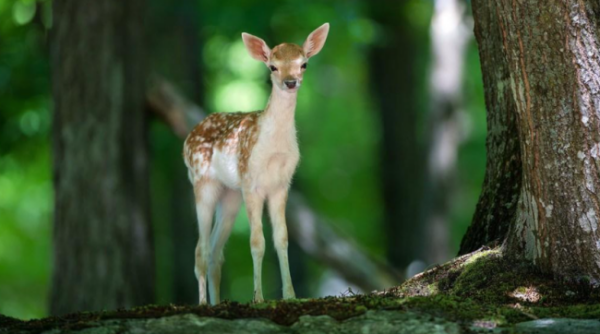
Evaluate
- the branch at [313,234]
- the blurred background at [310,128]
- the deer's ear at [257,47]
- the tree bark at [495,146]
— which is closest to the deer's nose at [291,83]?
the deer's ear at [257,47]

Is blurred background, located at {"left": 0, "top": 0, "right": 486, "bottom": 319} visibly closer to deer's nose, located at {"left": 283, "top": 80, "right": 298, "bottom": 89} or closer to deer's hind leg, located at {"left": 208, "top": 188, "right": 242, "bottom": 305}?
deer's hind leg, located at {"left": 208, "top": 188, "right": 242, "bottom": 305}

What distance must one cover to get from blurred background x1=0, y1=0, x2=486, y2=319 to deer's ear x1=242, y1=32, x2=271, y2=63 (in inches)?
60.2

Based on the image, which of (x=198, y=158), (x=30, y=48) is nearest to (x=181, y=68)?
(x=30, y=48)

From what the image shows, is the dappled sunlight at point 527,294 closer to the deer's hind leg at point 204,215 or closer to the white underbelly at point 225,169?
the white underbelly at point 225,169

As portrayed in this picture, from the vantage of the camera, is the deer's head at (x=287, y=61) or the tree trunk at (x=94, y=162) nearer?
the deer's head at (x=287, y=61)

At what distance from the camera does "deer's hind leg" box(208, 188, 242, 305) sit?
25.4ft

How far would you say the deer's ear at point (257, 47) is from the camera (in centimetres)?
720

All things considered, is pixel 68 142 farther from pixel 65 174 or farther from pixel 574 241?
pixel 574 241

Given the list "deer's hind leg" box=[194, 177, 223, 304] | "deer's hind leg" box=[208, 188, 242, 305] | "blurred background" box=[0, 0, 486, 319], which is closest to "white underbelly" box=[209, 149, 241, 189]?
"deer's hind leg" box=[194, 177, 223, 304]

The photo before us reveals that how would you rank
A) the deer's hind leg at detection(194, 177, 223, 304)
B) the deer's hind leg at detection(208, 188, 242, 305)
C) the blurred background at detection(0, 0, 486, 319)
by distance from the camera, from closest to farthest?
1. the deer's hind leg at detection(194, 177, 223, 304)
2. the deer's hind leg at detection(208, 188, 242, 305)
3. the blurred background at detection(0, 0, 486, 319)

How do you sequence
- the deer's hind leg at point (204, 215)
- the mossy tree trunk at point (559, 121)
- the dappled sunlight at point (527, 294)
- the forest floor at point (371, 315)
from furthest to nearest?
the deer's hind leg at point (204, 215)
the dappled sunlight at point (527, 294)
the mossy tree trunk at point (559, 121)
the forest floor at point (371, 315)

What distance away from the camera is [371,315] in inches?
204

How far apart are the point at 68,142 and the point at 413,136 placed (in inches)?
324

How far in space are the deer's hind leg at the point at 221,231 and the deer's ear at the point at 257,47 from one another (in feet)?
3.99
